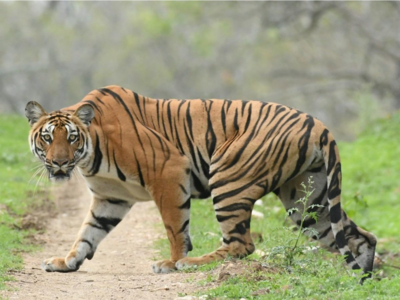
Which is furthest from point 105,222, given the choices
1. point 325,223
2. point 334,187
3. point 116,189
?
point 334,187

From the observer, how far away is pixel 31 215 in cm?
916

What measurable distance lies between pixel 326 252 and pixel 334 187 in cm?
98

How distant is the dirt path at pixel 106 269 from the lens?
549cm

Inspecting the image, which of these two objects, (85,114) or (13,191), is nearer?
(85,114)

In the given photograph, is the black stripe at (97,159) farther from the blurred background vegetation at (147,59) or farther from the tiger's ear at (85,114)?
the blurred background vegetation at (147,59)

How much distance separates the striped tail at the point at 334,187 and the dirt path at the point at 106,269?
1.24 m

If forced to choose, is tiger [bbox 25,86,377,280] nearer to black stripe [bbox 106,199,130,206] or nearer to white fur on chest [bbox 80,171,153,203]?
white fur on chest [bbox 80,171,153,203]

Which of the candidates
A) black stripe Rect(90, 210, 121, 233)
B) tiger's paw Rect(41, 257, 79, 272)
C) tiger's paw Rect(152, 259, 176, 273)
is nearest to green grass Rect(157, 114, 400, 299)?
tiger's paw Rect(152, 259, 176, 273)

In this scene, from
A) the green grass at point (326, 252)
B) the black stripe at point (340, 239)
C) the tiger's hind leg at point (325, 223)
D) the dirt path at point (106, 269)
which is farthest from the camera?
the tiger's hind leg at point (325, 223)

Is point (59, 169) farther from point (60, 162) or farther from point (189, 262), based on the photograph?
point (189, 262)

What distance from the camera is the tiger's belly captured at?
6.67m

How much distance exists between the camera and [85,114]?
6492 mm

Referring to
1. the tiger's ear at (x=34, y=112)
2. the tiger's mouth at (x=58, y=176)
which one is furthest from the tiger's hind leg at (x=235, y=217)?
the tiger's ear at (x=34, y=112)

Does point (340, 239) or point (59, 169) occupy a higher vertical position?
point (59, 169)
